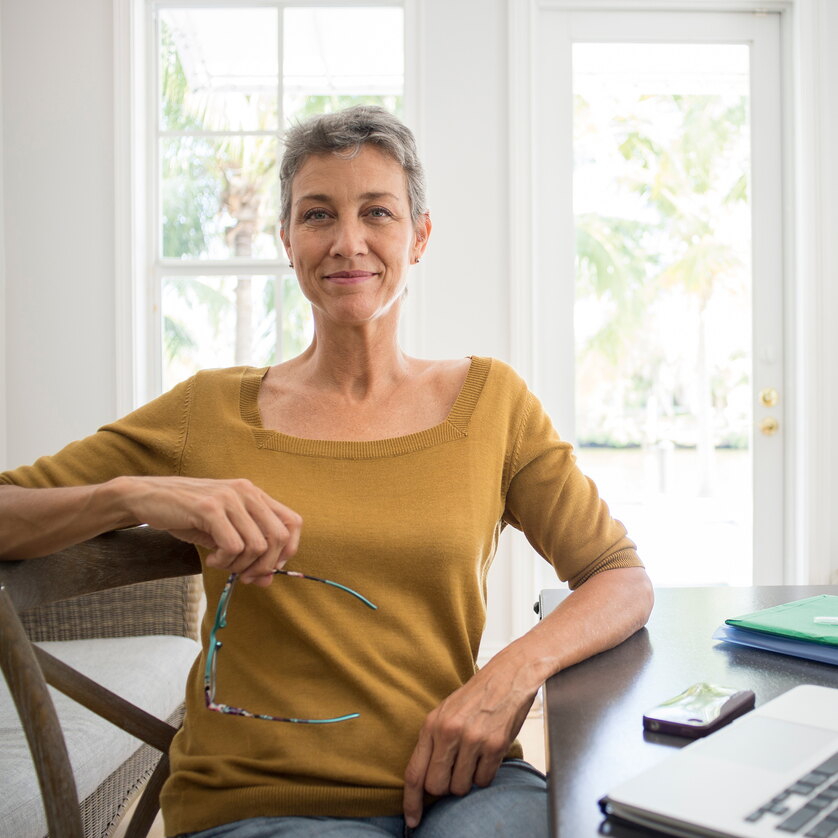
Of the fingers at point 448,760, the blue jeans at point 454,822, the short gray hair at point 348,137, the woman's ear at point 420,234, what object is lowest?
the blue jeans at point 454,822

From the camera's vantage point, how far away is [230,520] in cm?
94

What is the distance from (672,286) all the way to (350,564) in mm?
2524

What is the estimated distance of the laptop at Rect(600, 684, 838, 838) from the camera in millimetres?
564

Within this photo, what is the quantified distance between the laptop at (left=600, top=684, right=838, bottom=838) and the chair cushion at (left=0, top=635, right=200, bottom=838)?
104cm

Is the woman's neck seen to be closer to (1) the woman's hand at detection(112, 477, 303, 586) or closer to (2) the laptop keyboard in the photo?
(1) the woman's hand at detection(112, 477, 303, 586)

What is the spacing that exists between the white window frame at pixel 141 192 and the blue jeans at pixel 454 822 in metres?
2.30

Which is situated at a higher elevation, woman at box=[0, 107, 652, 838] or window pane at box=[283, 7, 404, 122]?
window pane at box=[283, 7, 404, 122]

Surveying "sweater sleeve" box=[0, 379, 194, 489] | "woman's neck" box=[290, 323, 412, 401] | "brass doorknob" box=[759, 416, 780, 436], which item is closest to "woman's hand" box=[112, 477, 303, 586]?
"sweater sleeve" box=[0, 379, 194, 489]

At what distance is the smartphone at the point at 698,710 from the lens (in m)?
0.76

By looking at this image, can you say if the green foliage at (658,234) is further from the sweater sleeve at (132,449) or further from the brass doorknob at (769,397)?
the sweater sleeve at (132,449)

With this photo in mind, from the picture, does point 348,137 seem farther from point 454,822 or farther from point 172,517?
point 454,822

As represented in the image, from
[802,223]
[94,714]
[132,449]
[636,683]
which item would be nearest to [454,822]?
[636,683]

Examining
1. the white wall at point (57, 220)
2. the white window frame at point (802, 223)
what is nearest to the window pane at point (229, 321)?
the white wall at point (57, 220)

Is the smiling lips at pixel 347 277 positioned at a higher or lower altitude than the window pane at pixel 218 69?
lower
